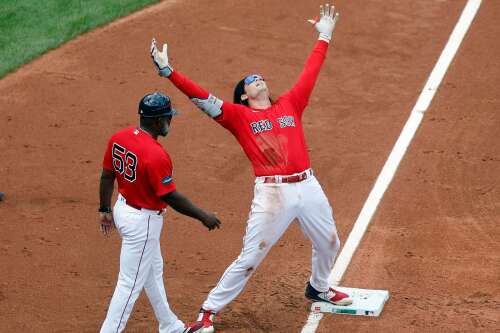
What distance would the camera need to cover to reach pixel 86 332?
8938mm

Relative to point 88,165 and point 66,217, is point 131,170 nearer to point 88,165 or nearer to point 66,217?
point 66,217

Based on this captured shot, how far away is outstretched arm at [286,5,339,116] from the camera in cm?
912

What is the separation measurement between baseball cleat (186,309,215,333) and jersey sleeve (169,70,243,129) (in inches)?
59.3

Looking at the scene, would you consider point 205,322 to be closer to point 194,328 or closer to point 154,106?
point 194,328

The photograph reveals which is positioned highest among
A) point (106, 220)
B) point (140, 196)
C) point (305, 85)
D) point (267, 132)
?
point (305, 85)

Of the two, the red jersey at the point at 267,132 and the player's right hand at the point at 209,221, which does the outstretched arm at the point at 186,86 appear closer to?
the red jersey at the point at 267,132

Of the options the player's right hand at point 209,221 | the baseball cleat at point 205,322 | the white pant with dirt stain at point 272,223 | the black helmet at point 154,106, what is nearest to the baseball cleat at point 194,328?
the baseball cleat at point 205,322

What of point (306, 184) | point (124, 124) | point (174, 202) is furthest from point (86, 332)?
point (124, 124)

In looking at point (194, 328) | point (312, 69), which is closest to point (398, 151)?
point (312, 69)

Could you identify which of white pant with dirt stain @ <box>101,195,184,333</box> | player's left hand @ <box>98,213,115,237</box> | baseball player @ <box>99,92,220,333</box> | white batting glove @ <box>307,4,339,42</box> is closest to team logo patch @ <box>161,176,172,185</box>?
baseball player @ <box>99,92,220,333</box>

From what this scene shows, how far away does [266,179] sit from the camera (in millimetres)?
8758

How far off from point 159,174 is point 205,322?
1.44 meters

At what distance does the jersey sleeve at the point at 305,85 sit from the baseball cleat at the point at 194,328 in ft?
6.18

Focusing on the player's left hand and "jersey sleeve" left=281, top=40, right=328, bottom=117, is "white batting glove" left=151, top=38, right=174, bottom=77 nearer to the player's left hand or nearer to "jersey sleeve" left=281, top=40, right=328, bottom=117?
"jersey sleeve" left=281, top=40, right=328, bottom=117
